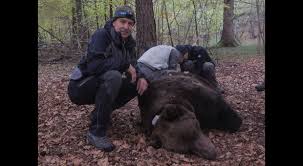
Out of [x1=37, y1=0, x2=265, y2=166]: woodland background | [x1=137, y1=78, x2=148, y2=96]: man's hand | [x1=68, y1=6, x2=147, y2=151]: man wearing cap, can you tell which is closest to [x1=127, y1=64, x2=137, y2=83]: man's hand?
[x1=68, y1=6, x2=147, y2=151]: man wearing cap

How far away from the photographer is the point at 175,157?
179 inches

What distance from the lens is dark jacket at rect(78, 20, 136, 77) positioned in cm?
475

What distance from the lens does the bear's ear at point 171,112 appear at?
4855mm

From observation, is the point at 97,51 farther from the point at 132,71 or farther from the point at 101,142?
the point at 101,142

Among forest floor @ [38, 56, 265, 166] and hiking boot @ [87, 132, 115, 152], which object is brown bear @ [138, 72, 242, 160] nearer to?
forest floor @ [38, 56, 265, 166]

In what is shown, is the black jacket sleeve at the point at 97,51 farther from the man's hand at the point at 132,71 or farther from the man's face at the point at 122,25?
the man's hand at the point at 132,71

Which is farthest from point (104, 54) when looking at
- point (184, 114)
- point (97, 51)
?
point (184, 114)

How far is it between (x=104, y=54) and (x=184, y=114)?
3.90 feet

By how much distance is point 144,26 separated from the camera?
28.2 feet

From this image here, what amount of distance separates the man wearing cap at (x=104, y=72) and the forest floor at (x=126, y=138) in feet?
0.82

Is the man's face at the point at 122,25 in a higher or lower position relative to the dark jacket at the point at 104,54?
higher

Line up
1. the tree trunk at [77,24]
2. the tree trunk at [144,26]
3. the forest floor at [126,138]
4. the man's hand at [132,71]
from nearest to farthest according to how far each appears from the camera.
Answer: the forest floor at [126,138]
the man's hand at [132,71]
the tree trunk at [144,26]
the tree trunk at [77,24]

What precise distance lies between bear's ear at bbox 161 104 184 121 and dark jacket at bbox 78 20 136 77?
707 mm

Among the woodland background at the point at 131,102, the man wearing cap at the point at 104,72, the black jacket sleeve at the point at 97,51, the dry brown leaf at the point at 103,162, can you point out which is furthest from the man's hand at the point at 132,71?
the dry brown leaf at the point at 103,162
